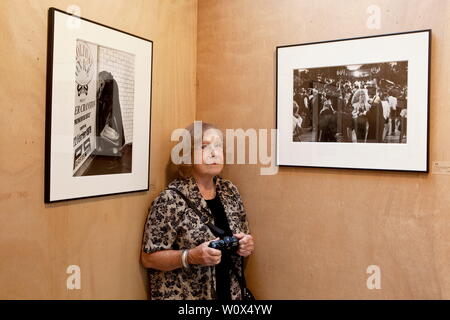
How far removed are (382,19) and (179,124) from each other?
3.26ft

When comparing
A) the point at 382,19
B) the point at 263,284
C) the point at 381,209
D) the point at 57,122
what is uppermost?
the point at 382,19

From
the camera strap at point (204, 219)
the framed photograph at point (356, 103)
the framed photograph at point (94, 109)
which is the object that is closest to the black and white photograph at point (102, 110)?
the framed photograph at point (94, 109)

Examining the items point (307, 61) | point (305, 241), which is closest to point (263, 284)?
point (305, 241)

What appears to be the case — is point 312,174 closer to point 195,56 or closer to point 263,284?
point 263,284

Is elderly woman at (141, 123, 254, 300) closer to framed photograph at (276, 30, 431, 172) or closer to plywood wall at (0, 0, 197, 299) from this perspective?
plywood wall at (0, 0, 197, 299)

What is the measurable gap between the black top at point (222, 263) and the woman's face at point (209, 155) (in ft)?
0.47

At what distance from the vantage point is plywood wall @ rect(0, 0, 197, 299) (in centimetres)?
119

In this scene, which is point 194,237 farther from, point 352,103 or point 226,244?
point 352,103

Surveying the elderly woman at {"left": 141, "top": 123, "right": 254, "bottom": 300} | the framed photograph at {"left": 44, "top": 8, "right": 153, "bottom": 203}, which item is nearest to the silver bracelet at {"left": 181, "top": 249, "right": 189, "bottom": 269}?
the elderly woman at {"left": 141, "top": 123, "right": 254, "bottom": 300}

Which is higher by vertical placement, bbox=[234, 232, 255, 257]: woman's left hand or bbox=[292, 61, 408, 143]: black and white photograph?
bbox=[292, 61, 408, 143]: black and white photograph

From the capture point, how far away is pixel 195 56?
1994 mm

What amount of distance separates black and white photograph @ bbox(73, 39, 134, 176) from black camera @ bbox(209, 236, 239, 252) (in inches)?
18.1

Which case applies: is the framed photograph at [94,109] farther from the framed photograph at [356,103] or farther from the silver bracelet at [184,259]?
the framed photograph at [356,103]

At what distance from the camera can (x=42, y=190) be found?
127 centimetres
